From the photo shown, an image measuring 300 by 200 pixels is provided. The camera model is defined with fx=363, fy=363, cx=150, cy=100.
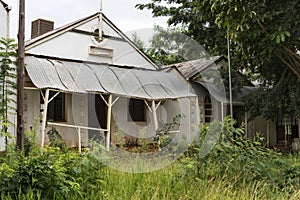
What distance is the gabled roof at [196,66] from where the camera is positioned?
15.0m

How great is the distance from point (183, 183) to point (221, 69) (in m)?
10.1

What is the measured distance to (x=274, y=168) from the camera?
584 centimetres

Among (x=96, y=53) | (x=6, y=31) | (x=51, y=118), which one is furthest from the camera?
(x=96, y=53)

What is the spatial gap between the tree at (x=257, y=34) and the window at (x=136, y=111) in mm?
3514

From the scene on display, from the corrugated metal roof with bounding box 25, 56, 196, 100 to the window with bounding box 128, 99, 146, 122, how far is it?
136cm

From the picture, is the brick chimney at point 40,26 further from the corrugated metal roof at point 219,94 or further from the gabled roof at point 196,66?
the corrugated metal roof at point 219,94

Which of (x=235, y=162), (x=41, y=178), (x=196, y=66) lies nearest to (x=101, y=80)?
(x=196, y=66)

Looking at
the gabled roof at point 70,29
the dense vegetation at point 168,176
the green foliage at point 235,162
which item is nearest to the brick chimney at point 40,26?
the gabled roof at point 70,29

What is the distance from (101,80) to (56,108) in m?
1.98

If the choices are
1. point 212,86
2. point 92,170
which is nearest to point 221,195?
point 92,170

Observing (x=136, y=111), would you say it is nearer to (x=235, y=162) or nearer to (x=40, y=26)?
(x=40, y=26)

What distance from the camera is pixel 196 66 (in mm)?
15578

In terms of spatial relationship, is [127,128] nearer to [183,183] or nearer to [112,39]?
[112,39]

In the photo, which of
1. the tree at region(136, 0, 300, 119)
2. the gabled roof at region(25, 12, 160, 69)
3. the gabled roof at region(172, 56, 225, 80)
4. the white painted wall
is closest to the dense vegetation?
the tree at region(136, 0, 300, 119)
